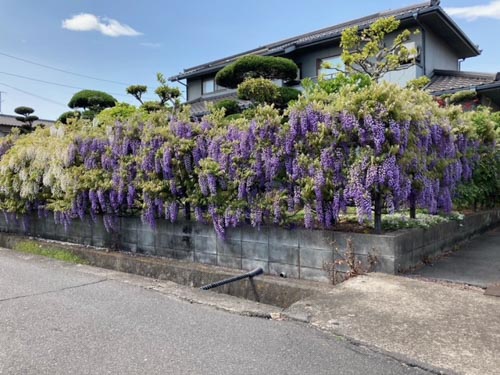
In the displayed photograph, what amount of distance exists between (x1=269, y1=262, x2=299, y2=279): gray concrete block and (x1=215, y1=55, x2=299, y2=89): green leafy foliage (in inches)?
403

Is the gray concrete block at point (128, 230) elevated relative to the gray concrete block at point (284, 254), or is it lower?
elevated

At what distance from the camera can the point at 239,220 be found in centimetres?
539

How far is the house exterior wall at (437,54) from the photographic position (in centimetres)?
1527

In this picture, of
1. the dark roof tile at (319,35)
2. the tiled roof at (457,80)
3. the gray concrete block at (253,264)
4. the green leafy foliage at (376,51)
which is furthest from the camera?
the dark roof tile at (319,35)

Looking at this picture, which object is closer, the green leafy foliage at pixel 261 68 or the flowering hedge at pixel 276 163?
the flowering hedge at pixel 276 163

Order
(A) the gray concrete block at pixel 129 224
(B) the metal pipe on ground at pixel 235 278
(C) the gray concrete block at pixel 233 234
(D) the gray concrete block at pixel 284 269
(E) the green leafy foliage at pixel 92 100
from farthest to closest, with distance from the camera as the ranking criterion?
1. (E) the green leafy foliage at pixel 92 100
2. (A) the gray concrete block at pixel 129 224
3. (C) the gray concrete block at pixel 233 234
4. (D) the gray concrete block at pixel 284 269
5. (B) the metal pipe on ground at pixel 235 278

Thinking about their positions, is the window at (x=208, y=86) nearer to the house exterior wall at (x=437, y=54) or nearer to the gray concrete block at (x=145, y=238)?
the house exterior wall at (x=437, y=54)

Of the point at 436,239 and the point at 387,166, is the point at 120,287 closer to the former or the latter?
the point at 387,166

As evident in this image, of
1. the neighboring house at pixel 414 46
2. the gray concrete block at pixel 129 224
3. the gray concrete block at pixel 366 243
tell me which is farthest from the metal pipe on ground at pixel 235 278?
the neighboring house at pixel 414 46

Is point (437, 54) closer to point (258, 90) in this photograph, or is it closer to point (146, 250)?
point (258, 90)

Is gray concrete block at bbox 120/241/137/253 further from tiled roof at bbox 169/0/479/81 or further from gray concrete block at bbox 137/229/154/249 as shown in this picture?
tiled roof at bbox 169/0/479/81

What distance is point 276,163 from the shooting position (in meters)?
5.09

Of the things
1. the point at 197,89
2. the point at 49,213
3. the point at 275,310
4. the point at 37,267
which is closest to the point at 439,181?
the point at 275,310

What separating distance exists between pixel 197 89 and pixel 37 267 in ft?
59.1
